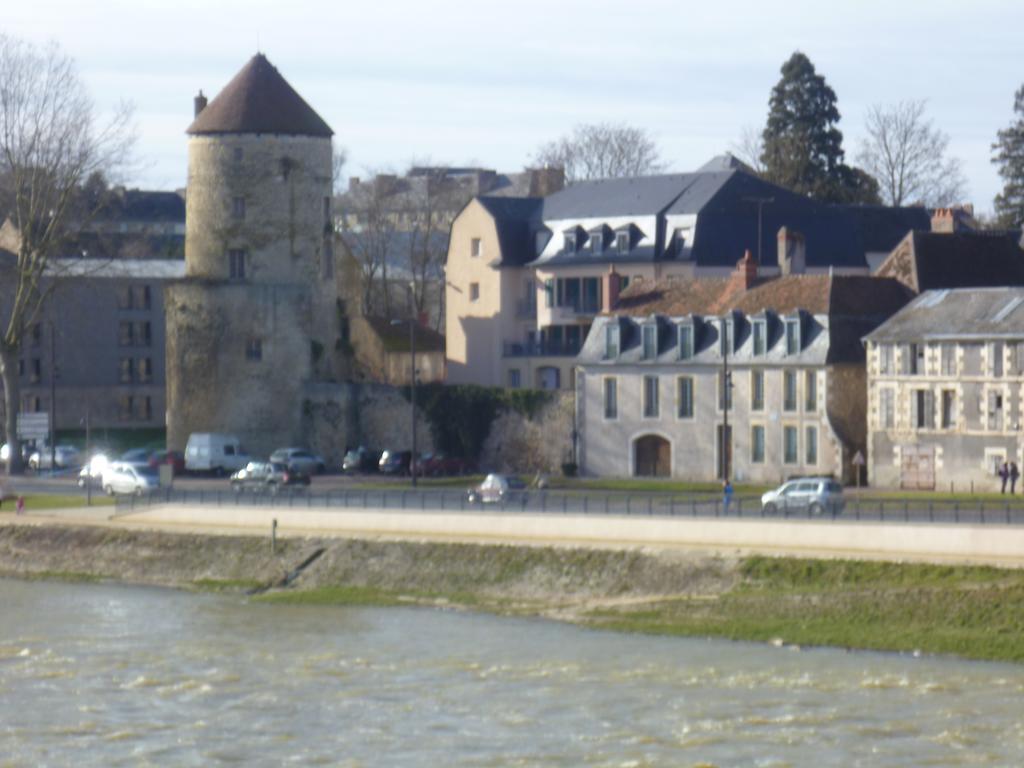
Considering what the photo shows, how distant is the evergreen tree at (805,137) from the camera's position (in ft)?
347

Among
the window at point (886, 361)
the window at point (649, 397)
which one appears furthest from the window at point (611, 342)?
the window at point (886, 361)

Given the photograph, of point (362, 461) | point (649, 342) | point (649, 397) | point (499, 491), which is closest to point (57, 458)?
point (362, 461)

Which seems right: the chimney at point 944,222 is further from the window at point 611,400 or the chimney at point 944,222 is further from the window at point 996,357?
the window at point 996,357

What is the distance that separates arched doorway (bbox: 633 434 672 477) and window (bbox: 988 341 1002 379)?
11.9m

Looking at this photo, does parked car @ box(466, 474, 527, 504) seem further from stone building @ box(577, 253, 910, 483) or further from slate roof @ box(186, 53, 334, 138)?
slate roof @ box(186, 53, 334, 138)

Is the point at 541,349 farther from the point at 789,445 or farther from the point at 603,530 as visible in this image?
the point at 603,530

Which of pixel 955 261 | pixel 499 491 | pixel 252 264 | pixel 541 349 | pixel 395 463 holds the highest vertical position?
pixel 252 264

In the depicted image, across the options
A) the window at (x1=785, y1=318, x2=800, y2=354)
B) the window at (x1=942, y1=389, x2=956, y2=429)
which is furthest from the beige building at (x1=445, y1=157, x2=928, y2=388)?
the window at (x1=942, y1=389, x2=956, y2=429)

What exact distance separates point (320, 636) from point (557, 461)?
27749 millimetres

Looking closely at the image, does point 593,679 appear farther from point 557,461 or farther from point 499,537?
point 557,461

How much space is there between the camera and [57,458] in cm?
8625

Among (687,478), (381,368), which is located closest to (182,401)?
(381,368)

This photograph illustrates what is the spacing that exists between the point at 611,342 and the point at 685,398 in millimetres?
3522

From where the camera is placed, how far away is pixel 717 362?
2751 inches
